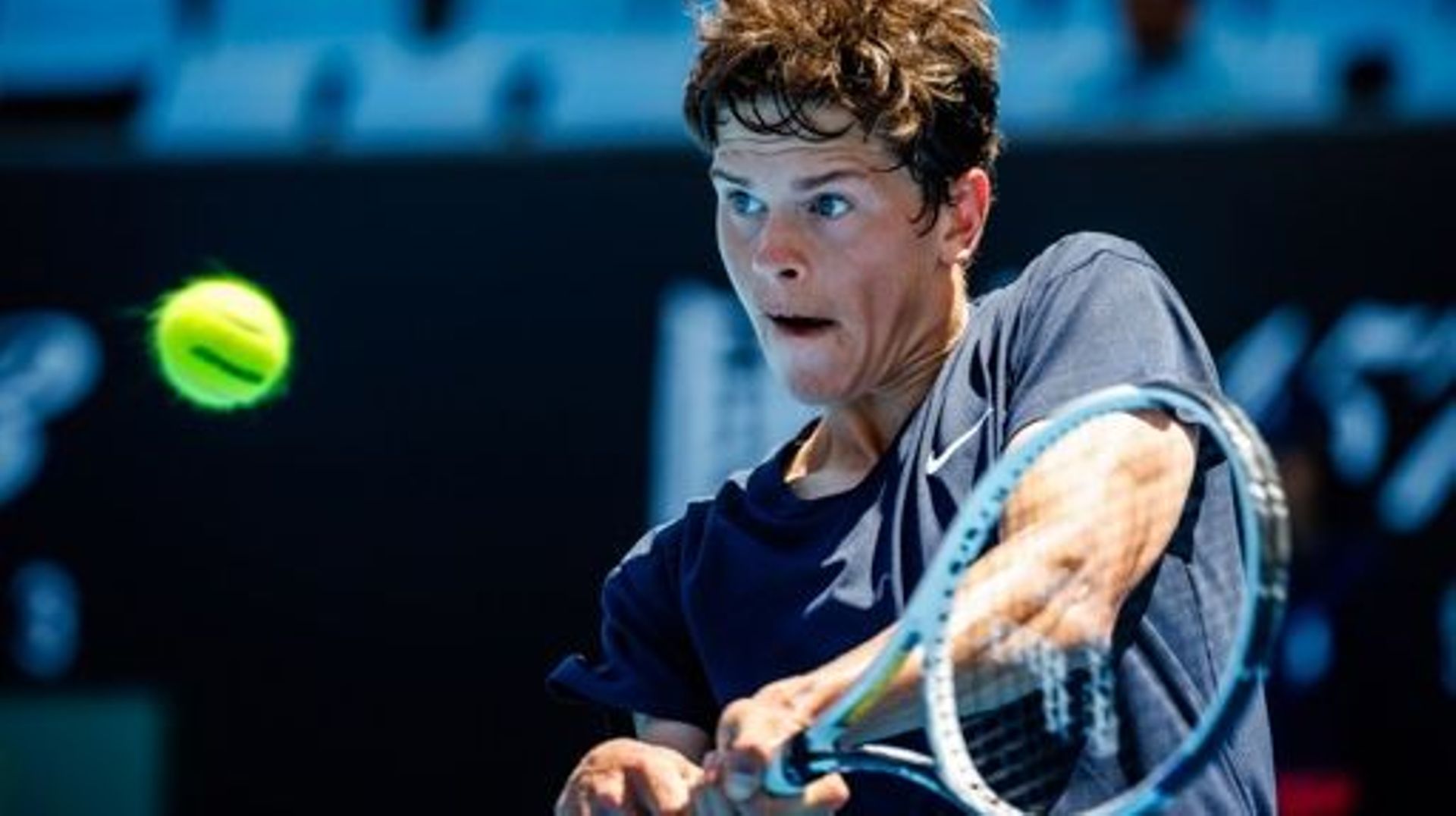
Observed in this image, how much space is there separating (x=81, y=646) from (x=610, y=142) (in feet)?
6.15

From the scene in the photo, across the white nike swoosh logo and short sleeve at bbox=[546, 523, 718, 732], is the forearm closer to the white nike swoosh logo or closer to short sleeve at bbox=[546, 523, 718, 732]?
the white nike swoosh logo

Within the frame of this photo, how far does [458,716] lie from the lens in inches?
277

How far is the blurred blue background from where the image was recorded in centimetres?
654

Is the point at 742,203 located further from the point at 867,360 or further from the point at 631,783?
the point at 631,783

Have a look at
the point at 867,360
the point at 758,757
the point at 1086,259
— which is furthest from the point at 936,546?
the point at 758,757

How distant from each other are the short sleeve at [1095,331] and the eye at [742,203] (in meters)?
0.36

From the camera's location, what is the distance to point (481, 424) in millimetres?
7023

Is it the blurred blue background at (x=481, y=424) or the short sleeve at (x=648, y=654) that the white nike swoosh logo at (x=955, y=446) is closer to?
the short sleeve at (x=648, y=654)

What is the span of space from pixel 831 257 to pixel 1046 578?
631 millimetres

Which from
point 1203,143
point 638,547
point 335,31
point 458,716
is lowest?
point 458,716

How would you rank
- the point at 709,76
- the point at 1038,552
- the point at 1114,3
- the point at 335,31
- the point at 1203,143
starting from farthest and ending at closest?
1. the point at 335,31
2. the point at 1114,3
3. the point at 1203,143
4. the point at 709,76
5. the point at 1038,552

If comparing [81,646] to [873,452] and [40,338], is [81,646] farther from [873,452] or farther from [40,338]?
[873,452]

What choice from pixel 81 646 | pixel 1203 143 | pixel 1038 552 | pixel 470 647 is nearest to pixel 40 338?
pixel 81 646

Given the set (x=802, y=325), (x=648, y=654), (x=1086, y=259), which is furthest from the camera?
(x=648, y=654)
